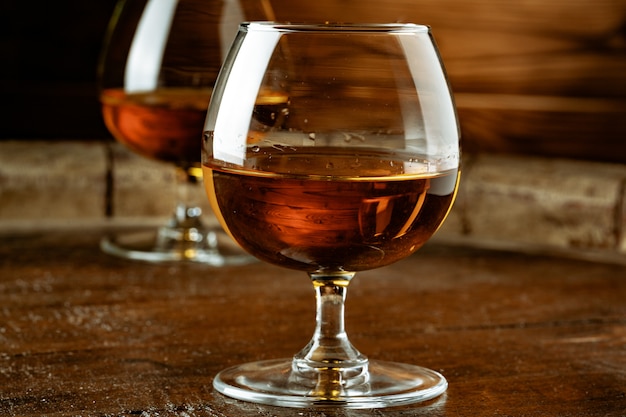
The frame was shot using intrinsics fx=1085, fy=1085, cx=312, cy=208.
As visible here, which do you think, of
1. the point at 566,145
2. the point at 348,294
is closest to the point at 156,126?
the point at 348,294

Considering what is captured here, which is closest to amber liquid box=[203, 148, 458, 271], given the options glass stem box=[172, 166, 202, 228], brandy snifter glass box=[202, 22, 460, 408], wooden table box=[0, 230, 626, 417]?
brandy snifter glass box=[202, 22, 460, 408]

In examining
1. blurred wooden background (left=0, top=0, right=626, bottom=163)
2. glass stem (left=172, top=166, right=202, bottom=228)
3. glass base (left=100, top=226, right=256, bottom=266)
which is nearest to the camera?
glass base (left=100, top=226, right=256, bottom=266)

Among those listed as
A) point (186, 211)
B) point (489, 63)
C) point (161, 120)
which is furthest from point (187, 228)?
point (489, 63)

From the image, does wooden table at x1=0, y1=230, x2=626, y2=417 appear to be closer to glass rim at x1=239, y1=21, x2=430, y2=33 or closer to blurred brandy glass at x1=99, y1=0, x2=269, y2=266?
blurred brandy glass at x1=99, y1=0, x2=269, y2=266

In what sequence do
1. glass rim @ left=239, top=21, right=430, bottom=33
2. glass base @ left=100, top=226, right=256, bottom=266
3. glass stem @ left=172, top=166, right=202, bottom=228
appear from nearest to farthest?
glass rim @ left=239, top=21, right=430, bottom=33 → glass base @ left=100, top=226, right=256, bottom=266 → glass stem @ left=172, top=166, right=202, bottom=228

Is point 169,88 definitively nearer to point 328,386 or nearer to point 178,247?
point 178,247

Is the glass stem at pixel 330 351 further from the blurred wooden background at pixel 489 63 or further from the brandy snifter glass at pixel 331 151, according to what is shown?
the blurred wooden background at pixel 489 63
